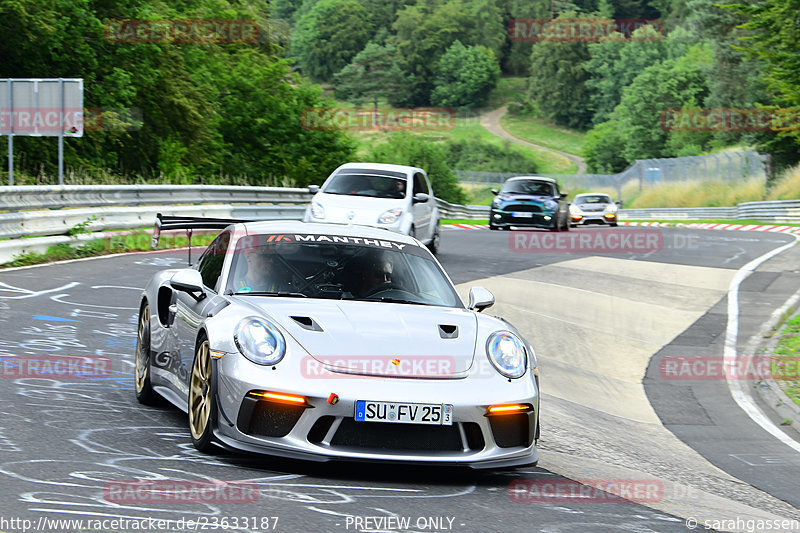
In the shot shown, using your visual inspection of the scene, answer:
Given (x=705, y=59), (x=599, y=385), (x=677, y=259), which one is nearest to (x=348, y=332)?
(x=599, y=385)

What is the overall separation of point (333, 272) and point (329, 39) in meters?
186

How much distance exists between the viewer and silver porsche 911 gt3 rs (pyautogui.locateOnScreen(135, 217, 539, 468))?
5.87 m

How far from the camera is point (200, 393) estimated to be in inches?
254

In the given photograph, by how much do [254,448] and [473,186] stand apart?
350 ft

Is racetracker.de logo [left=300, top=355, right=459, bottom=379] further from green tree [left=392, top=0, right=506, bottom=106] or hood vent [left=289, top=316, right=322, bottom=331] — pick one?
green tree [left=392, top=0, right=506, bottom=106]

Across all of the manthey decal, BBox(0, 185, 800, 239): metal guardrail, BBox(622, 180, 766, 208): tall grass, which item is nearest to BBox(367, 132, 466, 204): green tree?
BBox(622, 180, 766, 208): tall grass

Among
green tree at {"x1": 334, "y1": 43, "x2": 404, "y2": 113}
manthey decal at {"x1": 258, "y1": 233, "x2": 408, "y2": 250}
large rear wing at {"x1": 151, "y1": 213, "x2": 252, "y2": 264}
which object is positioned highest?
green tree at {"x1": 334, "y1": 43, "x2": 404, "y2": 113}

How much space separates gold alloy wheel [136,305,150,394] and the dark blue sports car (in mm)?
22800

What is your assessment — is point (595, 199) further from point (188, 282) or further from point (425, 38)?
point (425, 38)

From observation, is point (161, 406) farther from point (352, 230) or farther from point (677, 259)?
point (677, 259)

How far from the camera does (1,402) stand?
7441 mm

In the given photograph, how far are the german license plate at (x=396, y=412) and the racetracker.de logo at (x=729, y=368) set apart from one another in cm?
777

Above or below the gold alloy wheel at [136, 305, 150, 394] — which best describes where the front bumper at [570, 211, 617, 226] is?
below

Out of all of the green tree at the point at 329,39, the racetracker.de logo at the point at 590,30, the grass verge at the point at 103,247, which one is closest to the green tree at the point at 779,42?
the grass verge at the point at 103,247
